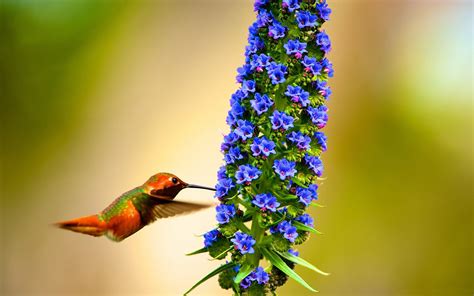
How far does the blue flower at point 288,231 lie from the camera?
351 cm

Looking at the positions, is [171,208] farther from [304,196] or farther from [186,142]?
[186,142]

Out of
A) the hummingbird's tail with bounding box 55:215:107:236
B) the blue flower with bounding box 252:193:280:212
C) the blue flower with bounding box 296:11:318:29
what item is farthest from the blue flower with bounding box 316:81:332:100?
the hummingbird's tail with bounding box 55:215:107:236

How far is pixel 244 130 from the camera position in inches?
140

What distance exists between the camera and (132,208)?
4.65m

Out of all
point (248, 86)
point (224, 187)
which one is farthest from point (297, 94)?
point (224, 187)

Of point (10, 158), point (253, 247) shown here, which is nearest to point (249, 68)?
point (253, 247)

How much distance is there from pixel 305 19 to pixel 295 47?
17 cm

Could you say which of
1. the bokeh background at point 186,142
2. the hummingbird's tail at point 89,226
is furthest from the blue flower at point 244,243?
the bokeh background at point 186,142

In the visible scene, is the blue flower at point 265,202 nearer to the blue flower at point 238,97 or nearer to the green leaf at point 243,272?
the green leaf at point 243,272

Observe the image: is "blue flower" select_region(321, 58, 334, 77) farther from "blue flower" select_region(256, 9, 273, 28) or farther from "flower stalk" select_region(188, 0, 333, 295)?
"blue flower" select_region(256, 9, 273, 28)

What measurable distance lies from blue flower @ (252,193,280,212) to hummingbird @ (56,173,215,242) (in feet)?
3.58

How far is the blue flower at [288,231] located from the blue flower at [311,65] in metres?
0.84

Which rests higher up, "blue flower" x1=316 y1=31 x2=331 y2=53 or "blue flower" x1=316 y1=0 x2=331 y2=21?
"blue flower" x1=316 y1=0 x2=331 y2=21

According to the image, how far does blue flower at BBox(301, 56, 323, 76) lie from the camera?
11.6 feet
